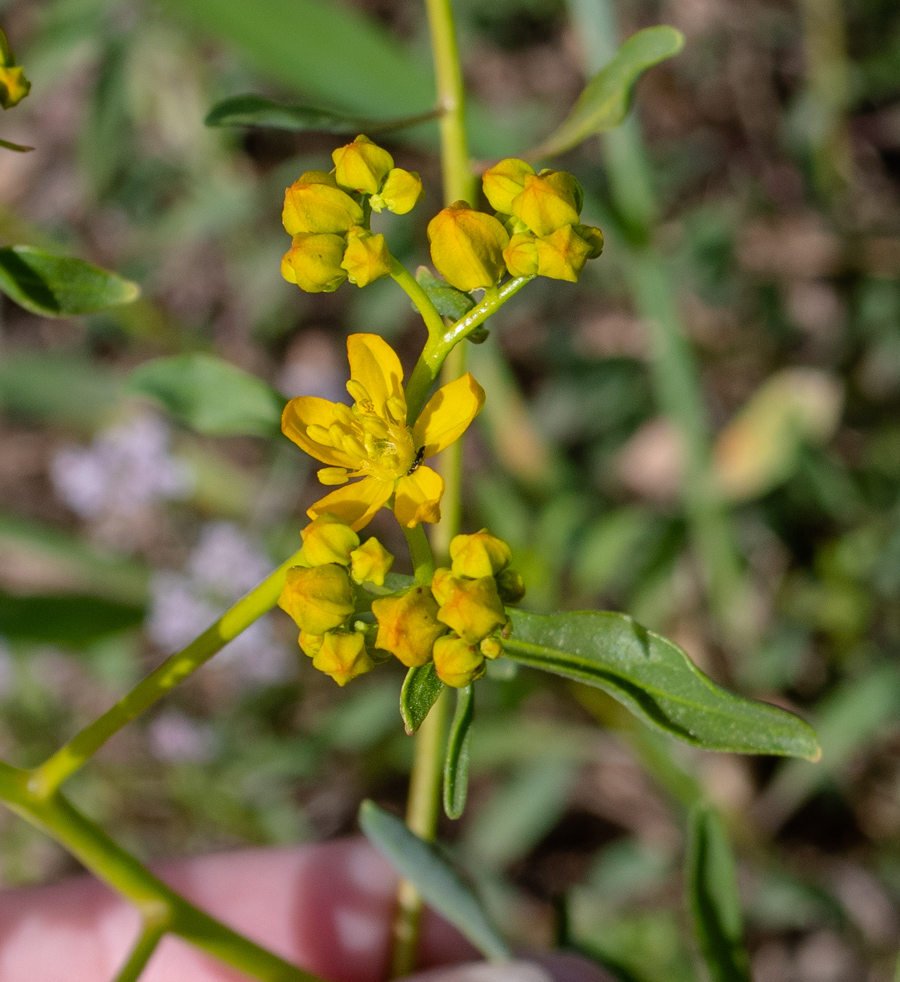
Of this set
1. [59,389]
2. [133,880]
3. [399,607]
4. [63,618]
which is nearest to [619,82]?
[399,607]

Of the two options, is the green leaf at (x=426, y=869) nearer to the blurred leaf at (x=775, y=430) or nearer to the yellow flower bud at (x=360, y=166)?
the yellow flower bud at (x=360, y=166)

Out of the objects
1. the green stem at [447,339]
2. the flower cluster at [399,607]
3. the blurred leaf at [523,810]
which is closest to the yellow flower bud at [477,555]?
the flower cluster at [399,607]

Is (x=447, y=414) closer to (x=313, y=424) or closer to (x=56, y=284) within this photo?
(x=313, y=424)

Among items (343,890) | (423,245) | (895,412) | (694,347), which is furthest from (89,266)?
(895,412)

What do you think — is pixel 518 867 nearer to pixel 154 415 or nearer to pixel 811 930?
pixel 811 930

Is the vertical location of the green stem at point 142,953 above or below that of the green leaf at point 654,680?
below
